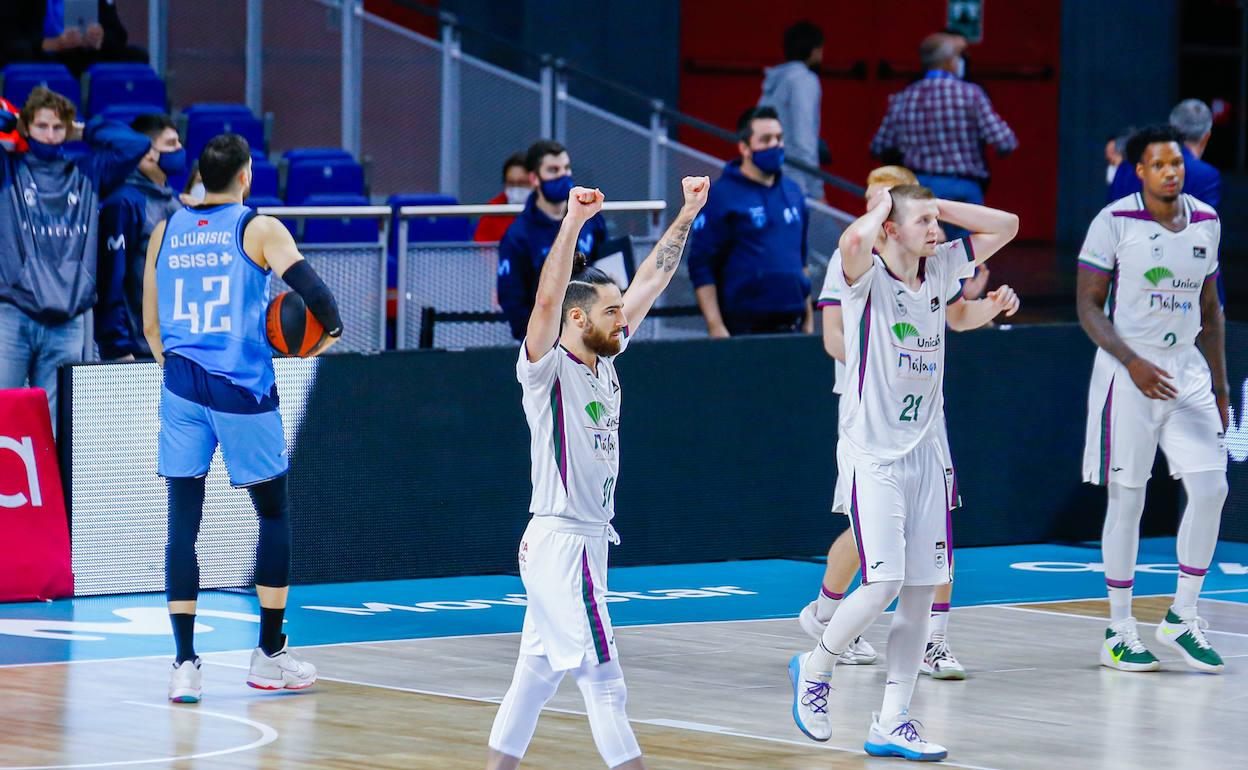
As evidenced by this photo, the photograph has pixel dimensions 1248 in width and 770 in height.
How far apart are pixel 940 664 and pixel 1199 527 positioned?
144 centimetres

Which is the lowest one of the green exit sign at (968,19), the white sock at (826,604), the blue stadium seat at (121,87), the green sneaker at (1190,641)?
the green sneaker at (1190,641)

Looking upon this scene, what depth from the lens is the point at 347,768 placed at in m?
7.46

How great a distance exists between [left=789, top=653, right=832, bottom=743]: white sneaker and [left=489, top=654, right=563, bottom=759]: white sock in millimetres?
1512

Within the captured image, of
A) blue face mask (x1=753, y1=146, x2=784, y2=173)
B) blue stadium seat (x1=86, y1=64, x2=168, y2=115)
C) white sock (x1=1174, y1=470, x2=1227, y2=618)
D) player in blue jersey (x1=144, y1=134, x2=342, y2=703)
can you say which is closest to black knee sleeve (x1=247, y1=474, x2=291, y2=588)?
player in blue jersey (x1=144, y1=134, x2=342, y2=703)

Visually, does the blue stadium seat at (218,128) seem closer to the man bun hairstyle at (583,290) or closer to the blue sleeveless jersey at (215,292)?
the blue sleeveless jersey at (215,292)

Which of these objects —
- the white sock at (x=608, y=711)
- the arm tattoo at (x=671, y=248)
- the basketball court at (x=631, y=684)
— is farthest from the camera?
the basketball court at (x=631, y=684)

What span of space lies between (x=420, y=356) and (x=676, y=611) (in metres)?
2.00

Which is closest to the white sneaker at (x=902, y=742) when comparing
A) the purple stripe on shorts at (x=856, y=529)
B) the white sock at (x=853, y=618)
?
the white sock at (x=853, y=618)

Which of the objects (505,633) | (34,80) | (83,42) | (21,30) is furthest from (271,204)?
(505,633)

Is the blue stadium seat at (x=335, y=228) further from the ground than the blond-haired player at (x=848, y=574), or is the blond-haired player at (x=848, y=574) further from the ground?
the blue stadium seat at (x=335, y=228)

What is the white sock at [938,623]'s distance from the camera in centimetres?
939

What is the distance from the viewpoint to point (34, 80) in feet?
49.2

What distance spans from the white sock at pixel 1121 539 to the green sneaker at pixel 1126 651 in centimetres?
13

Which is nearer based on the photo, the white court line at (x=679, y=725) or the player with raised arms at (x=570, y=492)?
the player with raised arms at (x=570, y=492)
